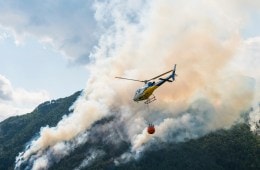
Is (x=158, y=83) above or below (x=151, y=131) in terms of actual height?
above

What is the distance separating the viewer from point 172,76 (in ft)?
322

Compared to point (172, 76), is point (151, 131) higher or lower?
lower

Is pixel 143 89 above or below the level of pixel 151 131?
above

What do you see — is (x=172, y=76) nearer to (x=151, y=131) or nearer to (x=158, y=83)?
(x=158, y=83)

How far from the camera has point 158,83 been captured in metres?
96.9

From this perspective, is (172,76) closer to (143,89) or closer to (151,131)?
(143,89)

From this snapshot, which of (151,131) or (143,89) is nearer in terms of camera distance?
(151,131)

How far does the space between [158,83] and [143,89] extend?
4.64 meters

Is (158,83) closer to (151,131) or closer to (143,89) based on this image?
(143,89)

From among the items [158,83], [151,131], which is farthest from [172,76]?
[151,131]

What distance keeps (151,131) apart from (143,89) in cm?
1152

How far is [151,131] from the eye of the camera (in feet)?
305

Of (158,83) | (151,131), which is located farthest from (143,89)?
(151,131)
